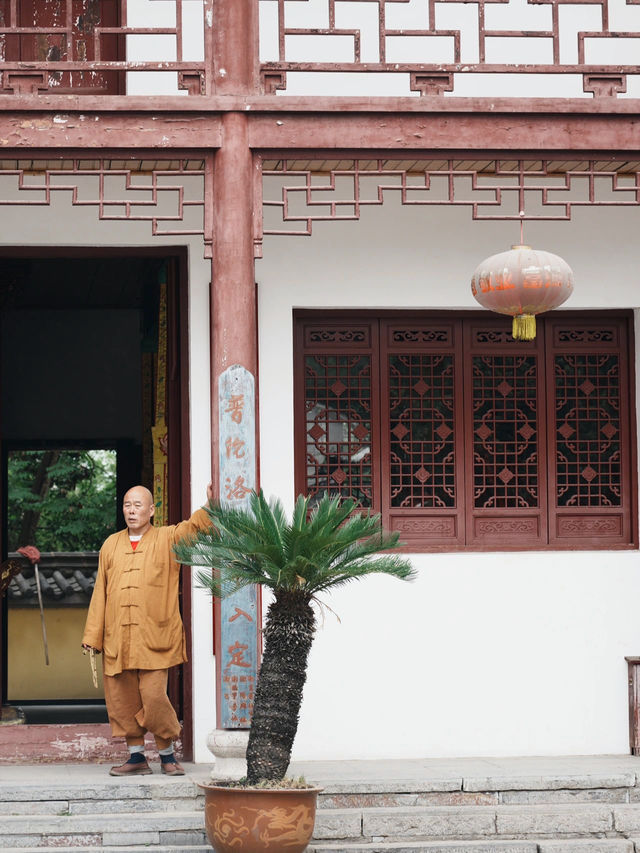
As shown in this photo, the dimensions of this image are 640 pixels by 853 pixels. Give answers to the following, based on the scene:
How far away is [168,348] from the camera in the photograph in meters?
9.15

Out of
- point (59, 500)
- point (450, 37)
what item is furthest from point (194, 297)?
point (59, 500)

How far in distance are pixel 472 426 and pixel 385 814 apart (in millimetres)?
2707

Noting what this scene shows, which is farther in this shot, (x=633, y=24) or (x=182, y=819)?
(x=633, y=24)

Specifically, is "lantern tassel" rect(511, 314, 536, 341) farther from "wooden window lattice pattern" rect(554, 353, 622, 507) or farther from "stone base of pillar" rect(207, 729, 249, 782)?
"stone base of pillar" rect(207, 729, 249, 782)

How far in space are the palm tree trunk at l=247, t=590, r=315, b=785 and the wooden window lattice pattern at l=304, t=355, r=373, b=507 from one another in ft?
7.91

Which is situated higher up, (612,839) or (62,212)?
(62,212)

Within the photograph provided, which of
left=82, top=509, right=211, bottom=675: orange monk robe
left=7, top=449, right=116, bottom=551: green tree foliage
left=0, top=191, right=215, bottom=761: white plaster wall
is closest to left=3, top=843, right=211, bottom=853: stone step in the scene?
left=82, top=509, right=211, bottom=675: orange monk robe

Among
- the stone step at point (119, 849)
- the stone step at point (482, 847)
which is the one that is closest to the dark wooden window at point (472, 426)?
the stone step at point (482, 847)

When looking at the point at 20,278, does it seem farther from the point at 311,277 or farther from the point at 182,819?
the point at 182,819

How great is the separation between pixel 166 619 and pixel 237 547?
158 centimetres

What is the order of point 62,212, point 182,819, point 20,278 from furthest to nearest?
point 20,278
point 62,212
point 182,819

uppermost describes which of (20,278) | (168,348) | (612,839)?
(20,278)

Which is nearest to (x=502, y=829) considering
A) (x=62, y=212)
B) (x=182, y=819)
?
(x=182, y=819)

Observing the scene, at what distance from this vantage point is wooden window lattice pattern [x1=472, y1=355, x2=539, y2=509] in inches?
359
